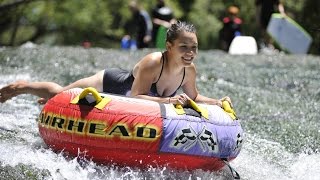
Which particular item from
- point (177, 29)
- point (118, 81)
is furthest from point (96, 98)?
point (118, 81)

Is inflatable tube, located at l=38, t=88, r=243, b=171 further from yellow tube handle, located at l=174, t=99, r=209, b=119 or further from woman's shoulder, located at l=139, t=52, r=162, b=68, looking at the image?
woman's shoulder, located at l=139, t=52, r=162, b=68

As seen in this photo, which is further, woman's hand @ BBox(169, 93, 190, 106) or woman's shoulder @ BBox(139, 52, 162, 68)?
woman's shoulder @ BBox(139, 52, 162, 68)

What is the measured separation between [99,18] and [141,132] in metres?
16.1

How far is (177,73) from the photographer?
16.3 ft

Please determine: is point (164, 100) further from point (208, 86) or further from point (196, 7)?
point (196, 7)

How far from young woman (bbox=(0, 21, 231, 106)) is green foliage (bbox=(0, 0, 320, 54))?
43.0 ft

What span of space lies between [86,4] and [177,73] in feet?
51.5

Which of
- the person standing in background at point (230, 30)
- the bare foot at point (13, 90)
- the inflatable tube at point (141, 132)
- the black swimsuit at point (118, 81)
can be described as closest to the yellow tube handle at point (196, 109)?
the inflatable tube at point (141, 132)

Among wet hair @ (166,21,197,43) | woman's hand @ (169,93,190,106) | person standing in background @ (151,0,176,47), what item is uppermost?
wet hair @ (166,21,197,43)

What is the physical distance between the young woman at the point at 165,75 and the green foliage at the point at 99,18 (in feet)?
43.0

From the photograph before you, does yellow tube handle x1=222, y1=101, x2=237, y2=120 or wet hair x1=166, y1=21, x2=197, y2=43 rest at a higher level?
wet hair x1=166, y1=21, x2=197, y2=43

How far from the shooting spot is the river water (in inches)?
171

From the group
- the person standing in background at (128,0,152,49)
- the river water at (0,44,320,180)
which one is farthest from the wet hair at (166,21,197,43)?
the person standing in background at (128,0,152,49)

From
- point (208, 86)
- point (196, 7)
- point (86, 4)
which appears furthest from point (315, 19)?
point (208, 86)
